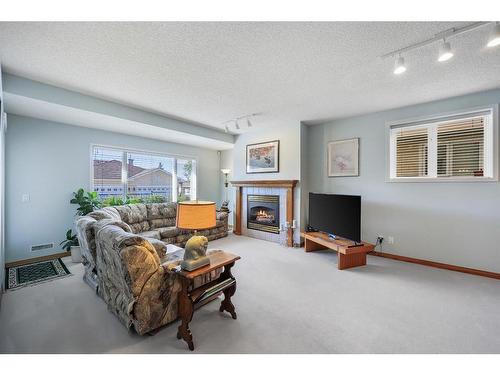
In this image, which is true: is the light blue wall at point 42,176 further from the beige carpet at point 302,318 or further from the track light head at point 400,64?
the track light head at point 400,64

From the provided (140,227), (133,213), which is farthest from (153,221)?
(133,213)

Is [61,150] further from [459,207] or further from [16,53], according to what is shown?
[459,207]

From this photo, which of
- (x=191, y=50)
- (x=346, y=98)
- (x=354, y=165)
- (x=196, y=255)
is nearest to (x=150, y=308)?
(x=196, y=255)

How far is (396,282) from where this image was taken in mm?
2811

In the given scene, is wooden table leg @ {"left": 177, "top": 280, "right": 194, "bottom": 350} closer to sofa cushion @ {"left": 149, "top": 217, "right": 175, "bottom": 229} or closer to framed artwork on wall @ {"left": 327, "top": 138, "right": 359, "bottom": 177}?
sofa cushion @ {"left": 149, "top": 217, "right": 175, "bottom": 229}

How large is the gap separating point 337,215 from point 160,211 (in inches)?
141

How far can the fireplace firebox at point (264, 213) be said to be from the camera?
4820mm

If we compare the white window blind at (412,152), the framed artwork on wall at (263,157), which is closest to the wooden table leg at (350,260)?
the white window blind at (412,152)

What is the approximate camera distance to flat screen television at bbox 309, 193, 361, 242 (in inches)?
128

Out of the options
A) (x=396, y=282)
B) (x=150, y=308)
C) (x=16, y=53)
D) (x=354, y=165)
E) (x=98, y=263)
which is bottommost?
(x=396, y=282)

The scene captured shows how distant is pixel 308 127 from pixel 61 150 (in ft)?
16.0

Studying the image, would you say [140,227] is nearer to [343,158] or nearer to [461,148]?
[343,158]

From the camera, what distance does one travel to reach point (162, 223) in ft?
14.8

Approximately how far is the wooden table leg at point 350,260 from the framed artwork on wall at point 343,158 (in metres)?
1.60
